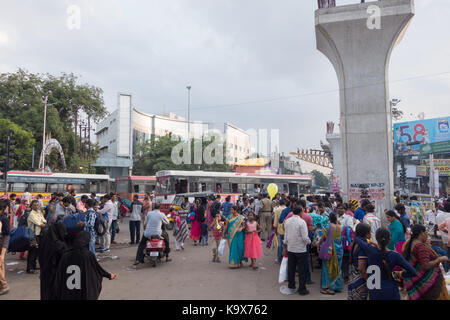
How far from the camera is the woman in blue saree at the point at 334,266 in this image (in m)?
5.92

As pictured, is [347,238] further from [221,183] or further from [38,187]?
[38,187]

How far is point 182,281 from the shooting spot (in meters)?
6.63

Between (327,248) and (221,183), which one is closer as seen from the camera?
(327,248)

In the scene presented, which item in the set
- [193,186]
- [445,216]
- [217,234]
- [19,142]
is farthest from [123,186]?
[445,216]

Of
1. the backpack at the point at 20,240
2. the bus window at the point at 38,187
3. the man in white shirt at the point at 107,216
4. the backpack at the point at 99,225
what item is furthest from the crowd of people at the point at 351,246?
the bus window at the point at 38,187

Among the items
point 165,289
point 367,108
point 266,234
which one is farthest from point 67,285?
point 367,108

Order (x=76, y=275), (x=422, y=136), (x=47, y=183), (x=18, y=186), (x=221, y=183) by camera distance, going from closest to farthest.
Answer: (x=76, y=275) < (x=18, y=186) < (x=47, y=183) < (x=221, y=183) < (x=422, y=136)

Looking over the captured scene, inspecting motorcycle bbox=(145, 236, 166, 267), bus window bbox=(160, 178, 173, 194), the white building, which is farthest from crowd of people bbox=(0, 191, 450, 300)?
the white building

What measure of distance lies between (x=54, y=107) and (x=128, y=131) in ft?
33.1

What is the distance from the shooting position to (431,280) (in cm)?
368

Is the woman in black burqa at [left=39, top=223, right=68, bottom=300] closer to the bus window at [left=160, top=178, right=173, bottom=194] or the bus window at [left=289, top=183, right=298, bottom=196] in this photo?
the bus window at [left=160, top=178, right=173, bottom=194]

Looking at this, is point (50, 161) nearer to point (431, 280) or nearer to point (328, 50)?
point (328, 50)

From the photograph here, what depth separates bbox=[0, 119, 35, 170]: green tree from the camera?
2608 centimetres

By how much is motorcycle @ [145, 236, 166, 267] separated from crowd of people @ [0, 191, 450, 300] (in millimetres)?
147
